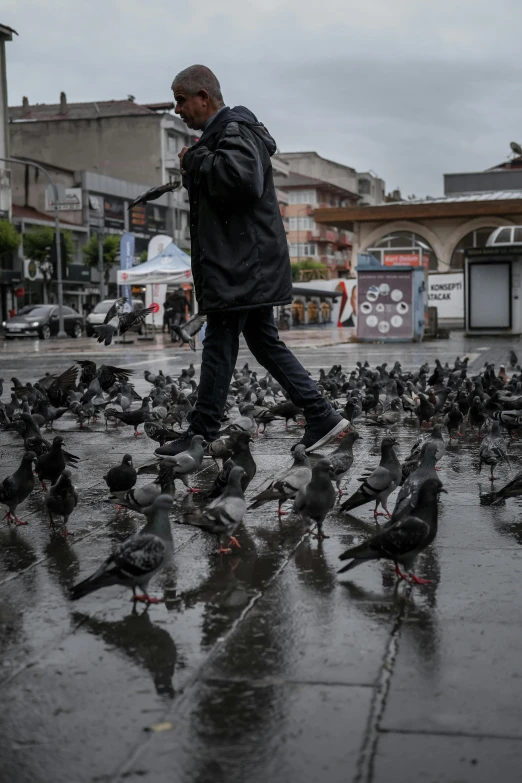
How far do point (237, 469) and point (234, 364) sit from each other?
144 cm

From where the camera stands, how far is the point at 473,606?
3.63 meters

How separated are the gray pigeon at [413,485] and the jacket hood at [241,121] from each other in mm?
2013

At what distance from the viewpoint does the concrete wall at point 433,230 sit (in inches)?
1586

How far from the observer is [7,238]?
174 ft

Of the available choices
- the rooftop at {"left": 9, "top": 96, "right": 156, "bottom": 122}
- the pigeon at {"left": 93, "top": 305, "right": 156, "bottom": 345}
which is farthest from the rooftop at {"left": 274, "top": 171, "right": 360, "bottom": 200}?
the pigeon at {"left": 93, "top": 305, "right": 156, "bottom": 345}

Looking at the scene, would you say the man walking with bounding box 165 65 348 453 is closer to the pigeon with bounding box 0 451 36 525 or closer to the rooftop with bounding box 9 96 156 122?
the pigeon with bounding box 0 451 36 525

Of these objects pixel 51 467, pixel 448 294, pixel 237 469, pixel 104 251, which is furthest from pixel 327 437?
pixel 104 251

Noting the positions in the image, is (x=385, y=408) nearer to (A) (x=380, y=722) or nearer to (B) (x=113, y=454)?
(B) (x=113, y=454)

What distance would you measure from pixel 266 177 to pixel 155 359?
56.6ft

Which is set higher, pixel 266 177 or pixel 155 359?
pixel 266 177

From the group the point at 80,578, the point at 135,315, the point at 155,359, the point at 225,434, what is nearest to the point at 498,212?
the point at 155,359

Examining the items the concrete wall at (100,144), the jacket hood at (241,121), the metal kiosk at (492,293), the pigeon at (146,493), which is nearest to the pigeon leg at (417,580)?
the pigeon at (146,493)

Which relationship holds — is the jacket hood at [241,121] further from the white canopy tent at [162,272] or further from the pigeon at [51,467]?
the white canopy tent at [162,272]

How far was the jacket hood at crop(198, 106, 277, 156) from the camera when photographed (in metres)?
5.80
